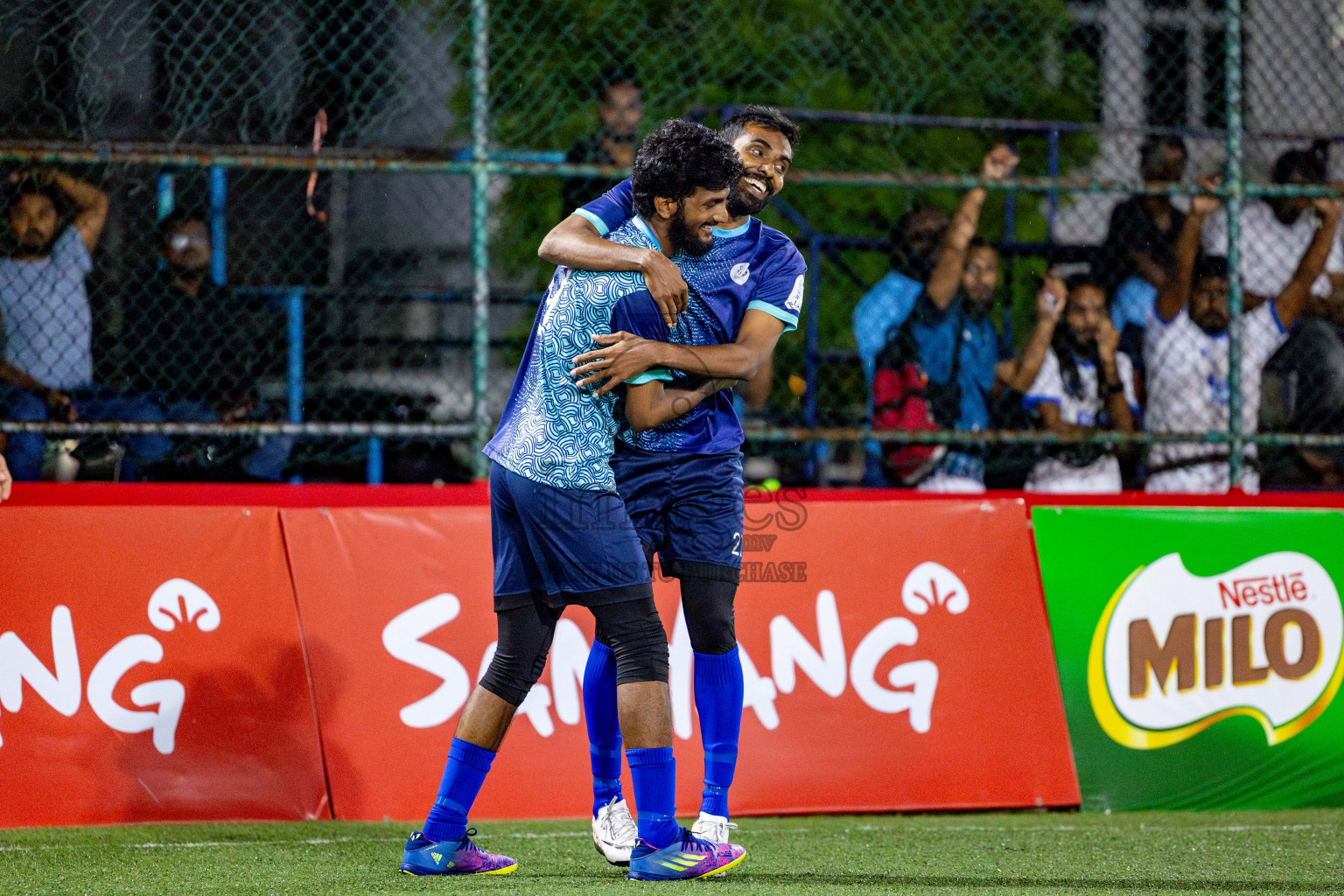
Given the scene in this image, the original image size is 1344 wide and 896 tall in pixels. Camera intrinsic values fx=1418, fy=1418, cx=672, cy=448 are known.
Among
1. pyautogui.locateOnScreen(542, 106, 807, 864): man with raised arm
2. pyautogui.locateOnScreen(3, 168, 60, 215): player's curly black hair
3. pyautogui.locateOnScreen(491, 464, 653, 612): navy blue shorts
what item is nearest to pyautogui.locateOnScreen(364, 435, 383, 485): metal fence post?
pyautogui.locateOnScreen(3, 168, 60, 215): player's curly black hair

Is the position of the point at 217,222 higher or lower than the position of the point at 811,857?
higher

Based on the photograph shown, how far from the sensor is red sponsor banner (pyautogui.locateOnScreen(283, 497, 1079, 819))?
194 inches

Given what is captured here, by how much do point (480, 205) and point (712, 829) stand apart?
2.88 m

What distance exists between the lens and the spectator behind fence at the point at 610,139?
21.4ft

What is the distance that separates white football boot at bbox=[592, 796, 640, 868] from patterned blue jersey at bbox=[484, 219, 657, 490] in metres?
0.95

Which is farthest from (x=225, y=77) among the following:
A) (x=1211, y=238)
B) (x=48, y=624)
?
(x=1211, y=238)

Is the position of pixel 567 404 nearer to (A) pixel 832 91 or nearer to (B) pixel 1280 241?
(B) pixel 1280 241

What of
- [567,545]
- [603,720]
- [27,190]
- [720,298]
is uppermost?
[27,190]

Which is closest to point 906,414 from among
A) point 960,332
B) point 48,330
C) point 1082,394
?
point 960,332

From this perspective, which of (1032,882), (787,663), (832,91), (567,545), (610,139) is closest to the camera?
(567,545)

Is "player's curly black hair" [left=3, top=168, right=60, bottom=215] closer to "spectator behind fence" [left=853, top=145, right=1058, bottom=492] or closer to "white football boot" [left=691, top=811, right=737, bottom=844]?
"spectator behind fence" [left=853, top=145, right=1058, bottom=492]

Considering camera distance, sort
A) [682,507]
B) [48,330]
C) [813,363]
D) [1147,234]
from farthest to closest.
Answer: [813,363] < [1147,234] < [48,330] < [682,507]

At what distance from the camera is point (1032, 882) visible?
12.6ft

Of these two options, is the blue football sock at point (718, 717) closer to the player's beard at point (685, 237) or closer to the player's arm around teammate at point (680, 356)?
the player's arm around teammate at point (680, 356)
